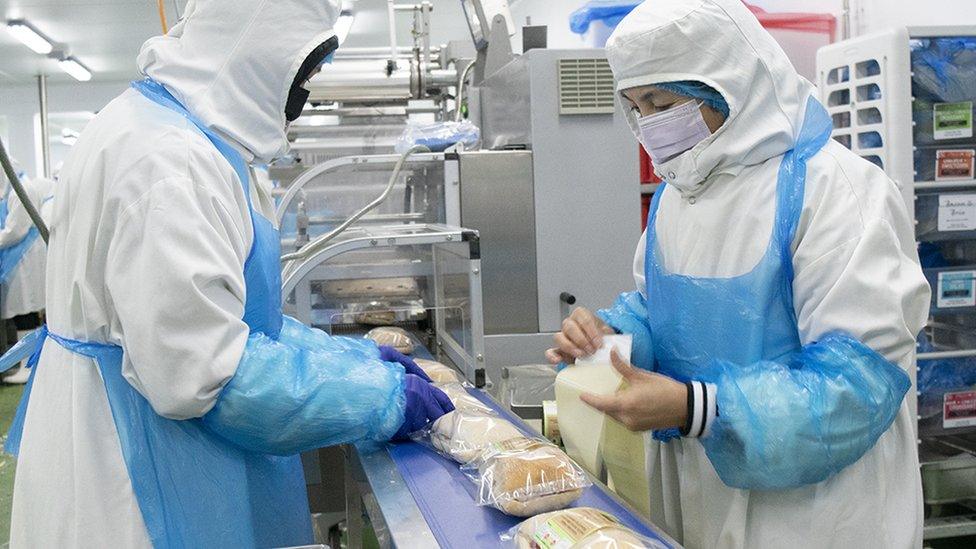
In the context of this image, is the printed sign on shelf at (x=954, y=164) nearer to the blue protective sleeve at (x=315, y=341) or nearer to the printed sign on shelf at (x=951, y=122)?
the printed sign on shelf at (x=951, y=122)

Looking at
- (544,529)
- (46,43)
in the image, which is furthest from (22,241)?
(544,529)

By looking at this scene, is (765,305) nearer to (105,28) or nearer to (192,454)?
(192,454)

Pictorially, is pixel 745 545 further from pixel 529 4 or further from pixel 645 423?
pixel 529 4

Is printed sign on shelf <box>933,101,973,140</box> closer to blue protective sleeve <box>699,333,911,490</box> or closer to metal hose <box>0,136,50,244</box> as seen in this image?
blue protective sleeve <box>699,333,911,490</box>

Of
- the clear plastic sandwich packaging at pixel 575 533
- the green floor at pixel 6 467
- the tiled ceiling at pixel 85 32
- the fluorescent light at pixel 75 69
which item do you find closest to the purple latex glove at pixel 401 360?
the clear plastic sandwich packaging at pixel 575 533

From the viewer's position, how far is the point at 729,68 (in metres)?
1.41

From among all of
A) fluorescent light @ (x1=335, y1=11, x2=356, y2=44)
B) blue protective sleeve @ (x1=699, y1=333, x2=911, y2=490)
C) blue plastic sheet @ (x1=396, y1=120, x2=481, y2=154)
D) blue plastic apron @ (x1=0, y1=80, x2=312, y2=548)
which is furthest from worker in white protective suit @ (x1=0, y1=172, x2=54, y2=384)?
blue protective sleeve @ (x1=699, y1=333, x2=911, y2=490)

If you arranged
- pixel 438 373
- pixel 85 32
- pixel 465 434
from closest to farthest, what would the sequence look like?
pixel 465 434
pixel 438 373
pixel 85 32

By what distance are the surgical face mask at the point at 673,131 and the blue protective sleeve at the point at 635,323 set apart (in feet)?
1.17

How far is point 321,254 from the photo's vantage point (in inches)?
85.1

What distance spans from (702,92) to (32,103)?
15.0 m

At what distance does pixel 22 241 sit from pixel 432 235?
626 centimetres

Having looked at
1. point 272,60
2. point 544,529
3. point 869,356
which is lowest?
point 544,529

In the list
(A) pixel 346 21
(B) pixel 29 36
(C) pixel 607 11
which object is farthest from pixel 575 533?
(B) pixel 29 36
